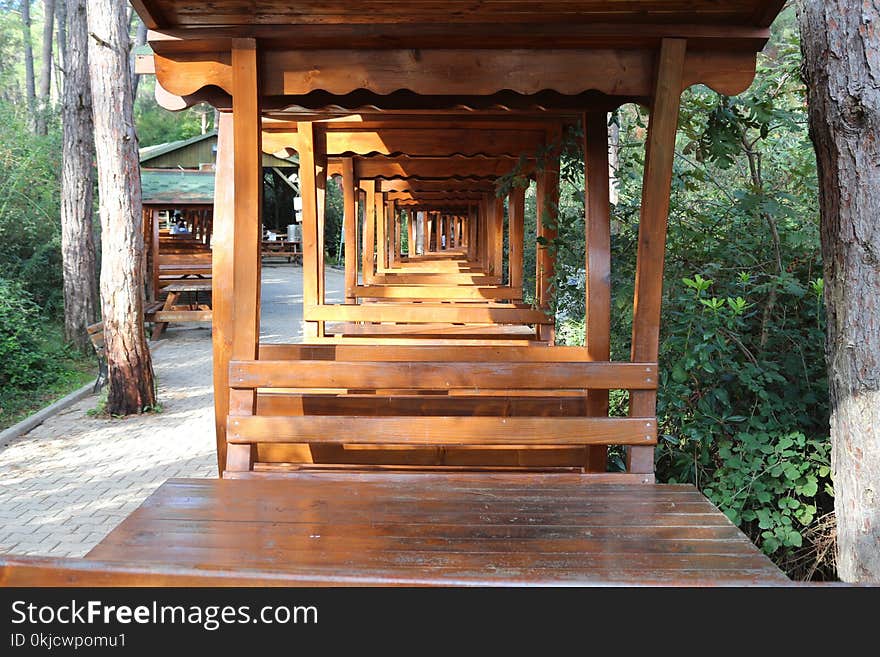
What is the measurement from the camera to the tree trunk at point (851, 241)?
3760 millimetres

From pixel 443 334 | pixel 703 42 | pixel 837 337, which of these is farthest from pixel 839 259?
pixel 443 334

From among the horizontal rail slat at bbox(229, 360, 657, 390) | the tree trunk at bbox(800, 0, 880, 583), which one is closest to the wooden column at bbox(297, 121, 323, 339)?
the horizontal rail slat at bbox(229, 360, 657, 390)

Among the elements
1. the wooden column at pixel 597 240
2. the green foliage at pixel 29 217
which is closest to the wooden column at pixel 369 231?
the green foliage at pixel 29 217

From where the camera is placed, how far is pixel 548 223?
6.89 metres

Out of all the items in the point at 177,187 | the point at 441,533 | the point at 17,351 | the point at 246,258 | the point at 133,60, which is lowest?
the point at 17,351

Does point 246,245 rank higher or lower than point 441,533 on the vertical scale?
higher

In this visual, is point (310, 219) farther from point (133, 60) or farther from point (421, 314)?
point (133, 60)

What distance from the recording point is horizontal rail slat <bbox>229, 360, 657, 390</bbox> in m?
4.02

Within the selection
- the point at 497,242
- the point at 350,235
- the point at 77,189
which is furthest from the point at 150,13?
the point at 77,189

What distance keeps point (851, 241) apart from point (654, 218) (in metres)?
0.87

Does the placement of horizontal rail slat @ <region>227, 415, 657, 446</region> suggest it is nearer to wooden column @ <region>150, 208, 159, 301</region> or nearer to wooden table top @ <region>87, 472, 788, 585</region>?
wooden table top @ <region>87, 472, 788, 585</region>

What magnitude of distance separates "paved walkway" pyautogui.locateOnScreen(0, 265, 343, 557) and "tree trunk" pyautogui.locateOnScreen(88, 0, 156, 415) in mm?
660

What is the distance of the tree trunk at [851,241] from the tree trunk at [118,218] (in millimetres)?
9076

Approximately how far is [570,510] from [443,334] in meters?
5.28
